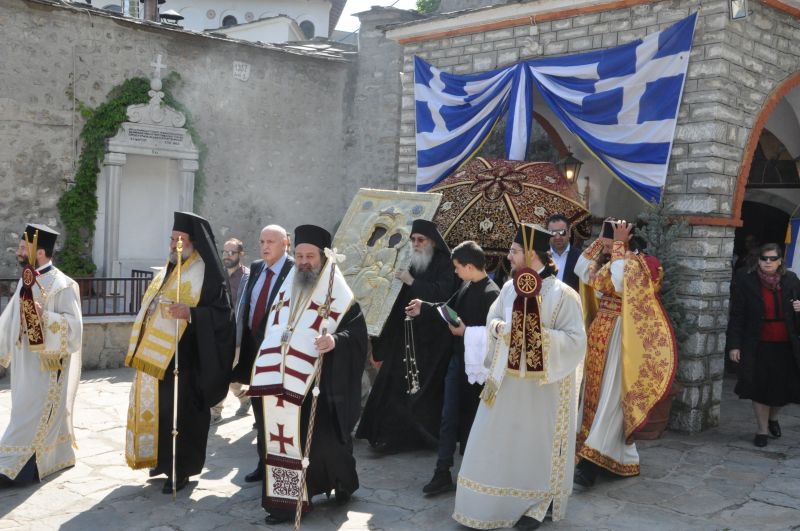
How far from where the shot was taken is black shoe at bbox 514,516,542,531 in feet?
15.3

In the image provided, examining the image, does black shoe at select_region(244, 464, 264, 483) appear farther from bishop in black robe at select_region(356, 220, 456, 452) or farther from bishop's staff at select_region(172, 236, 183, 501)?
bishop in black robe at select_region(356, 220, 456, 452)

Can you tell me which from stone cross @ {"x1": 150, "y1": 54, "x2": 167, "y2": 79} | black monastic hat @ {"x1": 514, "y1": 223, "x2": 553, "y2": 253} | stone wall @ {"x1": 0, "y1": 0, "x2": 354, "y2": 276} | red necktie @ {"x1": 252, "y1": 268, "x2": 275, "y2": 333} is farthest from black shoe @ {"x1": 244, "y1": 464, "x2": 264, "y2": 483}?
stone cross @ {"x1": 150, "y1": 54, "x2": 167, "y2": 79}

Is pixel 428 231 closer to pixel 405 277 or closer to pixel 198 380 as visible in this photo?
pixel 405 277

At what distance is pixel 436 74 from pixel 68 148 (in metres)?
6.24

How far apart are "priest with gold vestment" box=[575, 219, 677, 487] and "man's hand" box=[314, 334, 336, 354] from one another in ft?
7.15

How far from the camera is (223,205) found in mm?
13797

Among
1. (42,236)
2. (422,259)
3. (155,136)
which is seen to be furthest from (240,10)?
(422,259)

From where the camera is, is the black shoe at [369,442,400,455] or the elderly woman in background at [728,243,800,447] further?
the elderly woman in background at [728,243,800,447]

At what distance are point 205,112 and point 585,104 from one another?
7.72 metres

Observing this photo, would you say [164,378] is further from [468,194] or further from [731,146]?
[731,146]

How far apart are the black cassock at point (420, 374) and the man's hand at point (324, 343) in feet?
4.36

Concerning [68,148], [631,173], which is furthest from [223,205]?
[631,173]

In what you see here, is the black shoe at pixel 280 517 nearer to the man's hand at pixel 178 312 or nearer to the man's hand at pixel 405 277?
the man's hand at pixel 178 312

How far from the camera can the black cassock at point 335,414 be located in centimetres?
482
